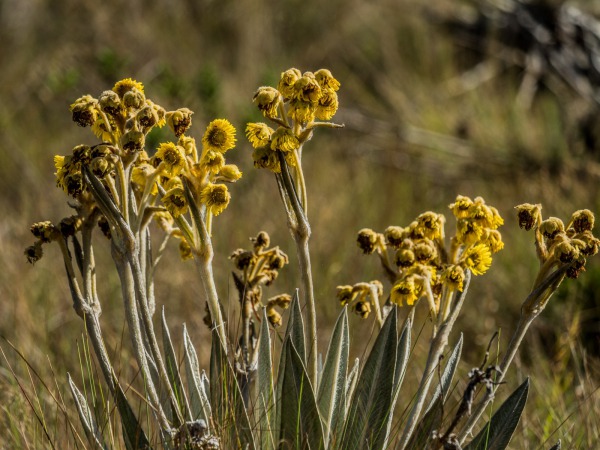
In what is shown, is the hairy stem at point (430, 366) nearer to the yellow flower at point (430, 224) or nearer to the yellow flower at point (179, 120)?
the yellow flower at point (430, 224)

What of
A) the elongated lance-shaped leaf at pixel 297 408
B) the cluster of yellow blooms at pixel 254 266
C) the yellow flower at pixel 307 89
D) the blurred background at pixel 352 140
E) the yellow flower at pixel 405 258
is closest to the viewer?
the yellow flower at pixel 307 89

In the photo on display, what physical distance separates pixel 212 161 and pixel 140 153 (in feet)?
0.53

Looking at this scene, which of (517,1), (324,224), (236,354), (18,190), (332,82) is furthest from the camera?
(517,1)

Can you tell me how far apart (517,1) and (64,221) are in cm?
556

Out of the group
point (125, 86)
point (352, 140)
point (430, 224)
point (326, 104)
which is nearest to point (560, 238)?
point (430, 224)

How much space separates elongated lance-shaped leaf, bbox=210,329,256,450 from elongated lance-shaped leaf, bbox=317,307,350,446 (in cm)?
16

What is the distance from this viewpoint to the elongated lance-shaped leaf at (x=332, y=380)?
172cm

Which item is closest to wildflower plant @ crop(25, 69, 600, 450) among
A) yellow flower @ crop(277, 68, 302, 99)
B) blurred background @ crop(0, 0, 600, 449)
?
Result: yellow flower @ crop(277, 68, 302, 99)

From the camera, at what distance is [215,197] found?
1.56 meters

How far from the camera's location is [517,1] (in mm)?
6508

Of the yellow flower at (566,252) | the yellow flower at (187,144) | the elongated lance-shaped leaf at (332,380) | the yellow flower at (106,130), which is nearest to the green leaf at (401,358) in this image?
the elongated lance-shaped leaf at (332,380)

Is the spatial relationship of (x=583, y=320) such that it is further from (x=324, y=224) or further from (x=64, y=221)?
(x=64, y=221)

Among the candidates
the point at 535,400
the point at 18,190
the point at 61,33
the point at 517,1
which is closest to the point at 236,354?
the point at 535,400

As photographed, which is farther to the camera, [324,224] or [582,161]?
[582,161]
